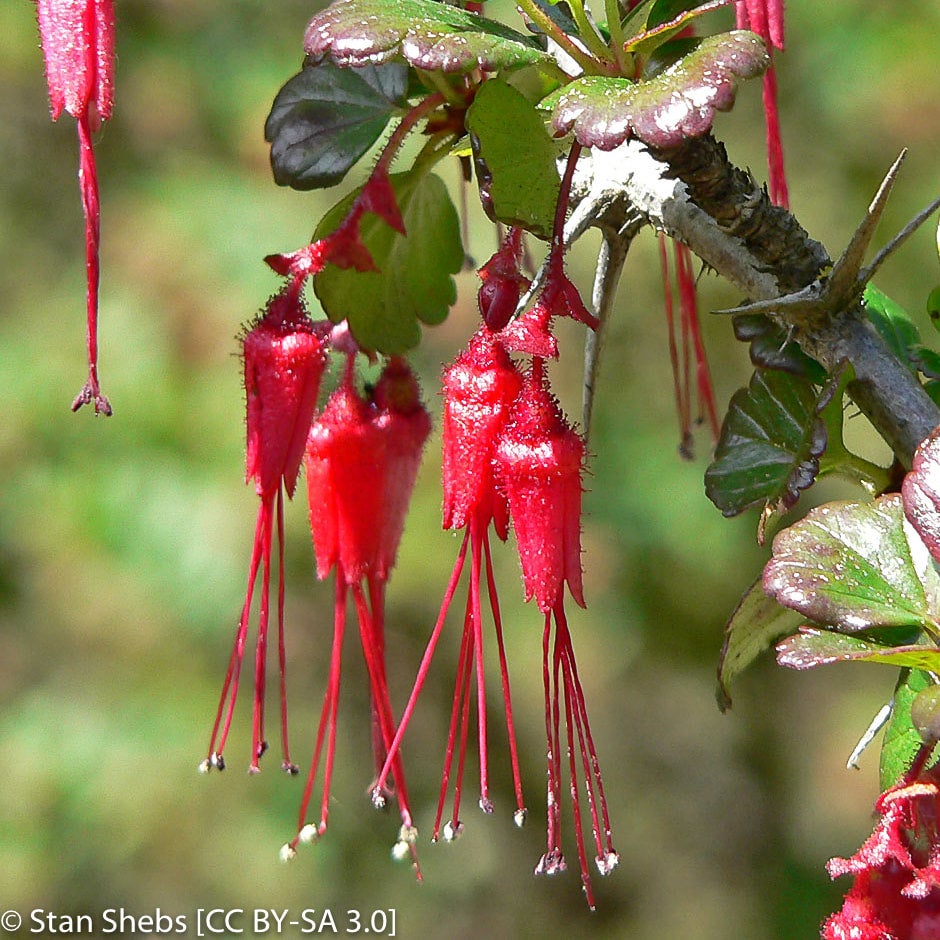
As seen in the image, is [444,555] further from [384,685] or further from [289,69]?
[384,685]

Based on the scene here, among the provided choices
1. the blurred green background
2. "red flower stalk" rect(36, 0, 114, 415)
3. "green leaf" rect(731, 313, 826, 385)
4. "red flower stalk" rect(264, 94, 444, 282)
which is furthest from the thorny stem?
the blurred green background

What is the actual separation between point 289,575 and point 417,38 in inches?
73.3

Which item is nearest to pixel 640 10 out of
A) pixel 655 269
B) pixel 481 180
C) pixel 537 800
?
pixel 481 180

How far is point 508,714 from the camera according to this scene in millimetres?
616

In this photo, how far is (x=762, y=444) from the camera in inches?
25.5

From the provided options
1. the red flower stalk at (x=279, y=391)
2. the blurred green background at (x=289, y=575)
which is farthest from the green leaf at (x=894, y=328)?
the blurred green background at (x=289, y=575)

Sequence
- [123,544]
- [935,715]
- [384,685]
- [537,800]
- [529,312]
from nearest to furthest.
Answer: [935,715] < [529,312] < [384,685] < [123,544] < [537,800]

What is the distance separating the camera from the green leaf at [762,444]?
0.64 metres

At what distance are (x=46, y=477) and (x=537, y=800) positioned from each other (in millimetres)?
1215

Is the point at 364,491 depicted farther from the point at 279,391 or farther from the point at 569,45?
the point at 569,45

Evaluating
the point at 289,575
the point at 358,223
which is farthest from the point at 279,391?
the point at 289,575

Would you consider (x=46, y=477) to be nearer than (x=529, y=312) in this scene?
No

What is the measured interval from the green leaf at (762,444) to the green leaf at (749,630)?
5 centimetres

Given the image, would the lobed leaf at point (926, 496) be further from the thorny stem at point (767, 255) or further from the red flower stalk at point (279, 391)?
the red flower stalk at point (279, 391)
